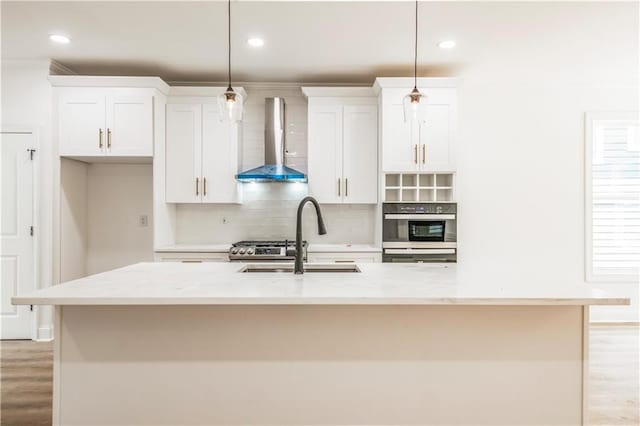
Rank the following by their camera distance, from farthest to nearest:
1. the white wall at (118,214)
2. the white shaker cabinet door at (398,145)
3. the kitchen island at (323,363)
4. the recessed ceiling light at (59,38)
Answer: the white wall at (118,214) → the white shaker cabinet door at (398,145) → the recessed ceiling light at (59,38) → the kitchen island at (323,363)

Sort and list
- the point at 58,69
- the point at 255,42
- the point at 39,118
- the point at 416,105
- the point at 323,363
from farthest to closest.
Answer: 1. the point at 58,69
2. the point at 39,118
3. the point at 255,42
4. the point at 416,105
5. the point at 323,363

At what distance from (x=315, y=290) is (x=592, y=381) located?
256 cm

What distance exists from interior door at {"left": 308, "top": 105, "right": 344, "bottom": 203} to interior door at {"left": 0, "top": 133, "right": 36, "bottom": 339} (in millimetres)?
2739

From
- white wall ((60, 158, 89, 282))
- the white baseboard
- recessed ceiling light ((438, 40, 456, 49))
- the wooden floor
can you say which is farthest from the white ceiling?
the wooden floor

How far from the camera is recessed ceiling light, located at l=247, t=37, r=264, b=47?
10.8ft

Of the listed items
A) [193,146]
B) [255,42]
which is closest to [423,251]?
[255,42]

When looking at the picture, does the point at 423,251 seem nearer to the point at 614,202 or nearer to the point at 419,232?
the point at 419,232

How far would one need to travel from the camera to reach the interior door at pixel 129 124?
12.4 ft

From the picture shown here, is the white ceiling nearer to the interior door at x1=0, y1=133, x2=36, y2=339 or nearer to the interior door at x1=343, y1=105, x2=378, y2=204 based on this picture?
the interior door at x1=343, y1=105, x2=378, y2=204

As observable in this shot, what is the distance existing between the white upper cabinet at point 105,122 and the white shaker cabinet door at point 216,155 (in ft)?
1.77

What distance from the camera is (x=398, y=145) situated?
12.6 feet

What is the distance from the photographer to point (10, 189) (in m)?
3.79

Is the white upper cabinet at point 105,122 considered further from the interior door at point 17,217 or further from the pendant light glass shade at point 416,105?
the pendant light glass shade at point 416,105

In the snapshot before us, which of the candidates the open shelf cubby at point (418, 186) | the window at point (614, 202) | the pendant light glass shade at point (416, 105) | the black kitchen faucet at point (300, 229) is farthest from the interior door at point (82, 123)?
the window at point (614, 202)
